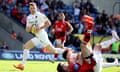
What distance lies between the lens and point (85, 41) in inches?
450

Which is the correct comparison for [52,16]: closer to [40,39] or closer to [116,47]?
[116,47]

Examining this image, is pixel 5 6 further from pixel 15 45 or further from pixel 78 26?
pixel 78 26

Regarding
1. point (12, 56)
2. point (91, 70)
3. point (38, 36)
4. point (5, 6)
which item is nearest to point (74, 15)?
point (5, 6)

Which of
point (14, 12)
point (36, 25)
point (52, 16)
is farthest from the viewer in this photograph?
point (14, 12)

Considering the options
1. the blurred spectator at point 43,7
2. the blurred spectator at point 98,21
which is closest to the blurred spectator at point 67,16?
the blurred spectator at point 43,7

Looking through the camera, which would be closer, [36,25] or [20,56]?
[36,25]

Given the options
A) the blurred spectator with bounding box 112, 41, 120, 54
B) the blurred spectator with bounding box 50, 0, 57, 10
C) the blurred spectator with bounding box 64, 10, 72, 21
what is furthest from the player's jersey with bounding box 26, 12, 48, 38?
the blurred spectator with bounding box 50, 0, 57, 10

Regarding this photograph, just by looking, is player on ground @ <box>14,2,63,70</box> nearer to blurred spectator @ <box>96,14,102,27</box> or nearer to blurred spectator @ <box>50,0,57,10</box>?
blurred spectator @ <box>50,0,57,10</box>

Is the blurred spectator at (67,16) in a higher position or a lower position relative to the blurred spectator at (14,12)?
lower

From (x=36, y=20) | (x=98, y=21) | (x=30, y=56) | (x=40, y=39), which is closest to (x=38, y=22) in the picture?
(x=36, y=20)

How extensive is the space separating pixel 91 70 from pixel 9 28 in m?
17.5

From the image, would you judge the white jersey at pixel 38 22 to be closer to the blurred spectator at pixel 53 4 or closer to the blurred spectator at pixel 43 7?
the blurred spectator at pixel 53 4

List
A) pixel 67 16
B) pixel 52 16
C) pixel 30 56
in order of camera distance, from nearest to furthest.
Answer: pixel 30 56 → pixel 52 16 → pixel 67 16

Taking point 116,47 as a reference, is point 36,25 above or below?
above
